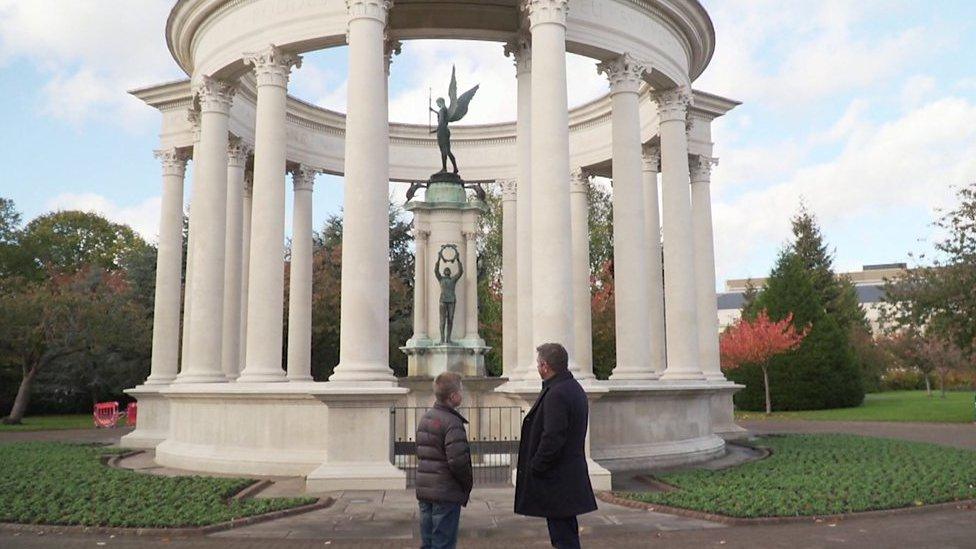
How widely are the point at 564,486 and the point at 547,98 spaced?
1357cm

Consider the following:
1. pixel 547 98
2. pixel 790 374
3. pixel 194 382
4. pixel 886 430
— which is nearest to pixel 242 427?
pixel 194 382

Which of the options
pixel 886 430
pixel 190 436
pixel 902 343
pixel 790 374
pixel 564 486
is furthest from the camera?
pixel 902 343

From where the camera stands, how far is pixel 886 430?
39.8 metres

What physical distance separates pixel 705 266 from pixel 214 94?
21.0m

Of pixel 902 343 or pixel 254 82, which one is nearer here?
pixel 254 82

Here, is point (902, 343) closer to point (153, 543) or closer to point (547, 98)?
point (547, 98)

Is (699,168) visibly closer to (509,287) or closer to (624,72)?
(509,287)

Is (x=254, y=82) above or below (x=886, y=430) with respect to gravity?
above

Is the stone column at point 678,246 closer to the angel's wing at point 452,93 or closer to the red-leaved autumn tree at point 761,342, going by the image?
the angel's wing at point 452,93

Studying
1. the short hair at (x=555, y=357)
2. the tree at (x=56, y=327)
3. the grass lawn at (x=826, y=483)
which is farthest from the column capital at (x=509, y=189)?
the tree at (x=56, y=327)

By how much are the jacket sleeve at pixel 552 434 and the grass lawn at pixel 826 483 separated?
23.2 ft

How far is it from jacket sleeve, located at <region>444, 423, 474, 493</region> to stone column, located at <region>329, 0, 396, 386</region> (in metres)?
10.3

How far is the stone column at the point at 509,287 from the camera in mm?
30344

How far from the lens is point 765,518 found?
13.9 meters
